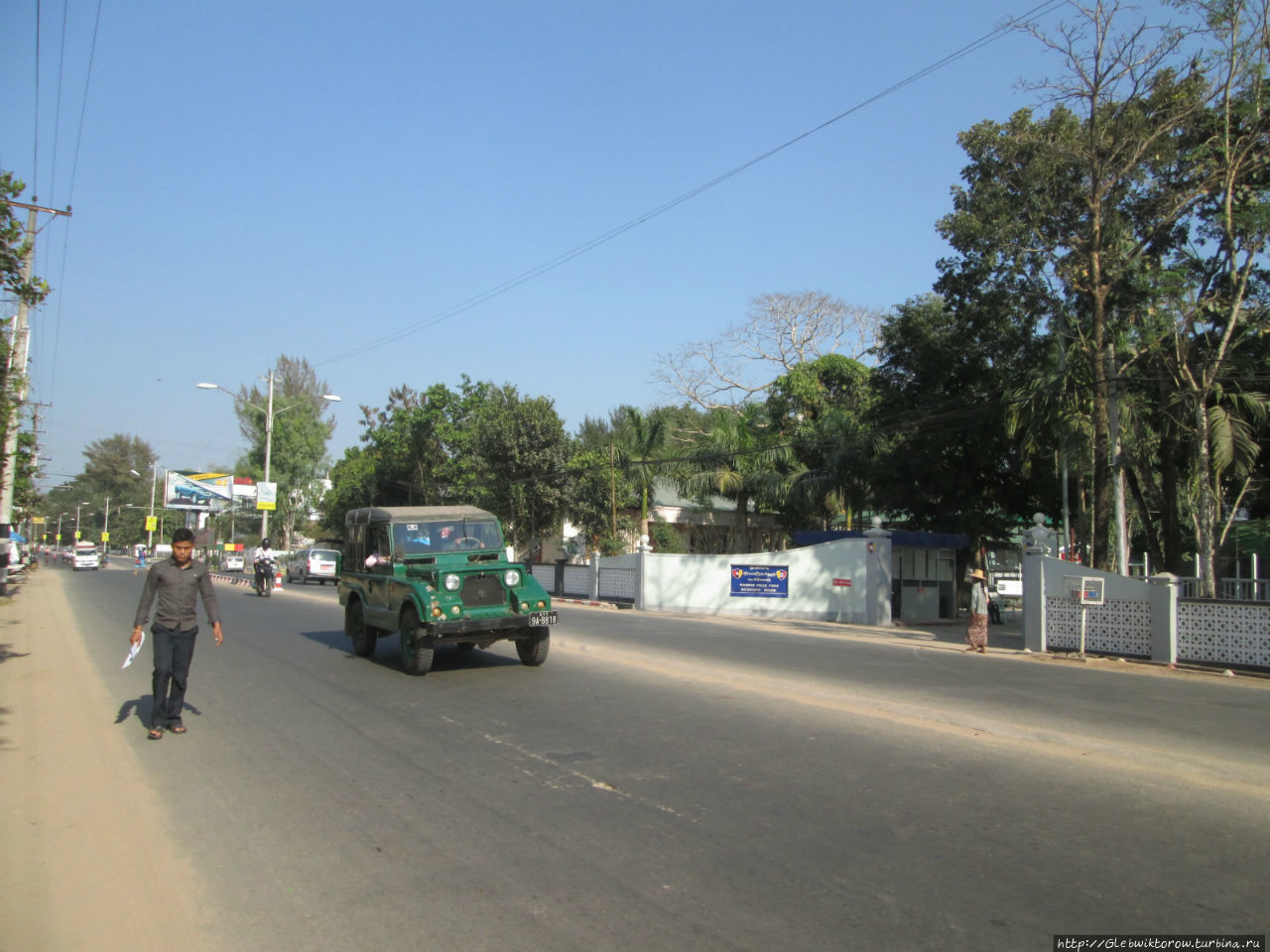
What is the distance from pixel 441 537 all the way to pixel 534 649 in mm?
2168

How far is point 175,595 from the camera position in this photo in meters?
8.40

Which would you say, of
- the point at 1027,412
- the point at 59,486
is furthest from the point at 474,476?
the point at 59,486

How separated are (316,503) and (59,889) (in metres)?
66.6

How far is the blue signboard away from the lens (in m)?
26.3

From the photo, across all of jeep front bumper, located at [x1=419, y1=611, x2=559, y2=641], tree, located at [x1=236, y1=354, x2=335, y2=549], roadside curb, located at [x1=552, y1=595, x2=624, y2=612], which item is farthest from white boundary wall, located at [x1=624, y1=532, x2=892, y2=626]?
tree, located at [x1=236, y1=354, x2=335, y2=549]

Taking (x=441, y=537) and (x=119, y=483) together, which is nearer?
(x=441, y=537)

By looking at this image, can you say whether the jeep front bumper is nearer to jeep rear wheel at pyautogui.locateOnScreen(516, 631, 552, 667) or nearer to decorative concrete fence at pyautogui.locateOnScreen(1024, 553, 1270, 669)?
jeep rear wheel at pyautogui.locateOnScreen(516, 631, 552, 667)

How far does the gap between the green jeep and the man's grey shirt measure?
332 centimetres

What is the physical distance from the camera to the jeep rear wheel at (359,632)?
1395 cm

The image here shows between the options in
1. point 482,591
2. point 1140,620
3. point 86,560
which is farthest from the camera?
point 86,560

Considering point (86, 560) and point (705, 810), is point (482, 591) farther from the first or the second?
point (86, 560)

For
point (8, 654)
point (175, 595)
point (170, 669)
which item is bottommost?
point (8, 654)

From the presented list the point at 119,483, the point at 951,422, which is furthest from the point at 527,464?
the point at 119,483

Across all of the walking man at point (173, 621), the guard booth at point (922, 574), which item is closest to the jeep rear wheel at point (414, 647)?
the walking man at point (173, 621)
